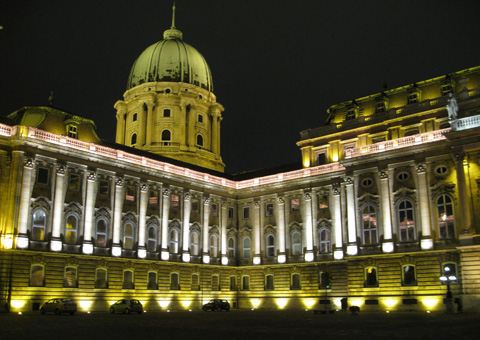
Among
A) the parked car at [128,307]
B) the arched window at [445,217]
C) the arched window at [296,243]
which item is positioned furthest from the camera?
the arched window at [296,243]

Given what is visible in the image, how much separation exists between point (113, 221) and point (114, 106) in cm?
4119

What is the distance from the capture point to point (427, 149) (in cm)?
5397

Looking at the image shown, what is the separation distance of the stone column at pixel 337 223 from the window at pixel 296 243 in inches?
220

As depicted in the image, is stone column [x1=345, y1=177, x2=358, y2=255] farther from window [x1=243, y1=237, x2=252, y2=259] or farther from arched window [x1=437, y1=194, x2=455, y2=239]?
window [x1=243, y1=237, x2=252, y2=259]

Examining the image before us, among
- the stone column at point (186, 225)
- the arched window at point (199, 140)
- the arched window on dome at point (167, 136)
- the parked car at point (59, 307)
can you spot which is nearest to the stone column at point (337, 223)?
the stone column at point (186, 225)

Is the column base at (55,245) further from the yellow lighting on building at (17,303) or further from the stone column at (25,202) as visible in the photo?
the yellow lighting on building at (17,303)

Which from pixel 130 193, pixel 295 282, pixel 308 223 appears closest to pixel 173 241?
pixel 130 193

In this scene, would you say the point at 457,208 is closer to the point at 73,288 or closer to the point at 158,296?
the point at 158,296

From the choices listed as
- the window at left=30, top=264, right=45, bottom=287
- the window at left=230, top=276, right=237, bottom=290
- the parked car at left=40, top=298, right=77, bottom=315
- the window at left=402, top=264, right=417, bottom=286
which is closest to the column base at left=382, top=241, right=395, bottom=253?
the window at left=402, top=264, right=417, bottom=286

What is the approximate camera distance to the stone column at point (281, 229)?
6669 centimetres

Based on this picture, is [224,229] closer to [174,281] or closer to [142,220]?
[174,281]

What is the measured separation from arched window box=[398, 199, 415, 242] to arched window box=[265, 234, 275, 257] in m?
18.9

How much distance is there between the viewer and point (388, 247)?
2148 inches

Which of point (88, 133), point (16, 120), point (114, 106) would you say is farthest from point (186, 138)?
point (16, 120)
